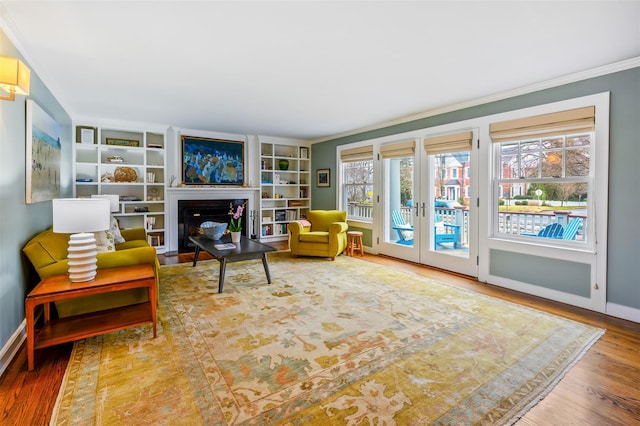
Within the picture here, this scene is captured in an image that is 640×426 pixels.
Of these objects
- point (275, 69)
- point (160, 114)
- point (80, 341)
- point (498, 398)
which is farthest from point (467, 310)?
point (160, 114)

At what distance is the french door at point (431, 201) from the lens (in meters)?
4.36

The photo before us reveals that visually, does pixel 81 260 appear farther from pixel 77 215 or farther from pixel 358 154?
pixel 358 154

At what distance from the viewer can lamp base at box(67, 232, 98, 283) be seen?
2293 mm

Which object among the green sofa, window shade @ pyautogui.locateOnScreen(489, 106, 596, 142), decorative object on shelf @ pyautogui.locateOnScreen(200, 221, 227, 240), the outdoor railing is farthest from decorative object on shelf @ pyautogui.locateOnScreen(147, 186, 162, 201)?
window shade @ pyautogui.locateOnScreen(489, 106, 596, 142)

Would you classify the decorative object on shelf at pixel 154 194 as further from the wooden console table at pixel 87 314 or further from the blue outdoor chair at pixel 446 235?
the blue outdoor chair at pixel 446 235

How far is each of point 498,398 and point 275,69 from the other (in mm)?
3240

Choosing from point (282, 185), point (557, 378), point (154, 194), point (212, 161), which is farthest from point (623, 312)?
point (154, 194)

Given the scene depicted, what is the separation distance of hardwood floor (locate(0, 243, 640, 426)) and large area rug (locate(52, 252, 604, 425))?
7 centimetres

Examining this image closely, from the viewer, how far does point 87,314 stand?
253 centimetres

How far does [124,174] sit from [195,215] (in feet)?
4.72

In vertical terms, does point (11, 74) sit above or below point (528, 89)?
below

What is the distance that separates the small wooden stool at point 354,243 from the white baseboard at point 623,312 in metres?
3.40

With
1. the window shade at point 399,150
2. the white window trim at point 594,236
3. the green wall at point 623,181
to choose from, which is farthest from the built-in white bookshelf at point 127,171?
the green wall at point 623,181

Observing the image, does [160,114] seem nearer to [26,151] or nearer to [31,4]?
[26,151]
